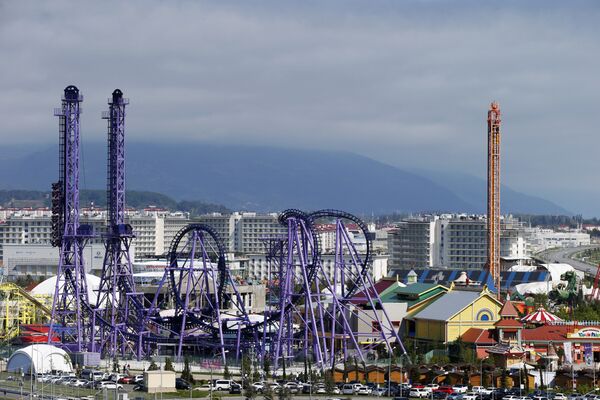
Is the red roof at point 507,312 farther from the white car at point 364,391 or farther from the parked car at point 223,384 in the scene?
the parked car at point 223,384

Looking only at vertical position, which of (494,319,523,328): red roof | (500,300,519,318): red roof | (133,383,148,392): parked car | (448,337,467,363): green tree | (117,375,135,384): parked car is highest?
(500,300,519,318): red roof

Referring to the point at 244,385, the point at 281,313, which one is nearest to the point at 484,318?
the point at 281,313

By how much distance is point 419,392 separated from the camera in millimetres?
63656

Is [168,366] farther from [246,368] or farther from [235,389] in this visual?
[235,389]

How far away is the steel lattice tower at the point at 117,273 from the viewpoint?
83.8 meters

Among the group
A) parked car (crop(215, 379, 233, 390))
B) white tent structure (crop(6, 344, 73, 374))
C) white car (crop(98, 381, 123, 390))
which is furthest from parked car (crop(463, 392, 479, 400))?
white tent structure (crop(6, 344, 73, 374))

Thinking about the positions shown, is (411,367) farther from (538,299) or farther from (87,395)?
(538,299)

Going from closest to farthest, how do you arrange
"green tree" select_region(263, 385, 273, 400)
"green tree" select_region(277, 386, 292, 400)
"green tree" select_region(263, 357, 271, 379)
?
"green tree" select_region(263, 385, 273, 400), "green tree" select_region(277, 386, 292, 400), "green tree" select_region(263, 357, 271, 379)

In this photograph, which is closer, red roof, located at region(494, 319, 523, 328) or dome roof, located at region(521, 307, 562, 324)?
red roof, located at region(494, 319, 523, 328)

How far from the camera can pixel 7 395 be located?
60156 millimetres

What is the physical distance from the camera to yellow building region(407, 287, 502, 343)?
80.4m

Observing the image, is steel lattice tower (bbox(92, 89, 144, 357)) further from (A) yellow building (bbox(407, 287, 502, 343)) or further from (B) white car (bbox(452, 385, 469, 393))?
(B) white car (bbox(452, 385, 469, 393))

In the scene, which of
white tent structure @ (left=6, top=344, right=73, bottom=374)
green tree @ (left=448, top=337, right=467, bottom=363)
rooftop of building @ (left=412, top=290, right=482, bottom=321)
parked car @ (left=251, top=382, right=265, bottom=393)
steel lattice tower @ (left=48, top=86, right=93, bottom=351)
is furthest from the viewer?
steel lattice tower @ (left=48, top=86, right=93, bottom=351)

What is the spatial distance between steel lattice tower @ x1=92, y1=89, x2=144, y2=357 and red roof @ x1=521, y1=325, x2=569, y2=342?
22658 millimetres
